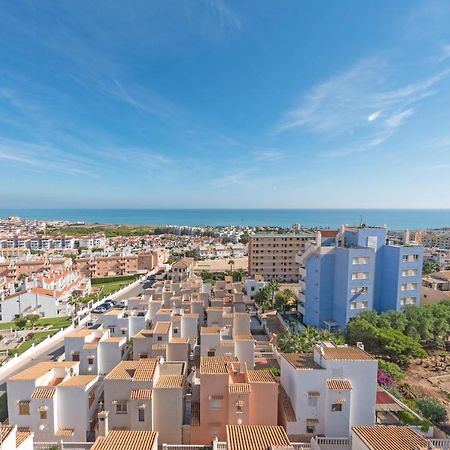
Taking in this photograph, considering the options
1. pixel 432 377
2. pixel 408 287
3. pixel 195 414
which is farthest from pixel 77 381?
pixel 408 287

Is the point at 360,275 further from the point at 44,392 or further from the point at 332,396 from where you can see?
the point at 44,392

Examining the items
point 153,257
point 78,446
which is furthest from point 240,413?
point 153,257

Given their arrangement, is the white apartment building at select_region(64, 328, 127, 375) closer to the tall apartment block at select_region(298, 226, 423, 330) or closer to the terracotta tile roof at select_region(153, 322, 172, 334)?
the terracotta tile roof at select_region(153, 322, 172, 334)

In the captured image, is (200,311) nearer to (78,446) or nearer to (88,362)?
(88,362)

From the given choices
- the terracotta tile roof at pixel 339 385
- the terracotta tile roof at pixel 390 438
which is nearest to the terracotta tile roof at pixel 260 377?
the terracotta tile roof at pixel 339 385

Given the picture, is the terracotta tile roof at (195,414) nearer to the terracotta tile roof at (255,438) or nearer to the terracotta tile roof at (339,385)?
the terracotta tile roof at (255,438)

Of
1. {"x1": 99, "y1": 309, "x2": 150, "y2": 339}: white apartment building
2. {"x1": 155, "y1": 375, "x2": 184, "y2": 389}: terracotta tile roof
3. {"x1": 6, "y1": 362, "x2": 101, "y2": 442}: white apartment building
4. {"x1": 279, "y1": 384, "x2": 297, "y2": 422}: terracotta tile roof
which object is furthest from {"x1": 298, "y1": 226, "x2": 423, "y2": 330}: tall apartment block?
{"x1": 6, "y1": 362, "x2": 101, "y2": 442}: white apartment building
